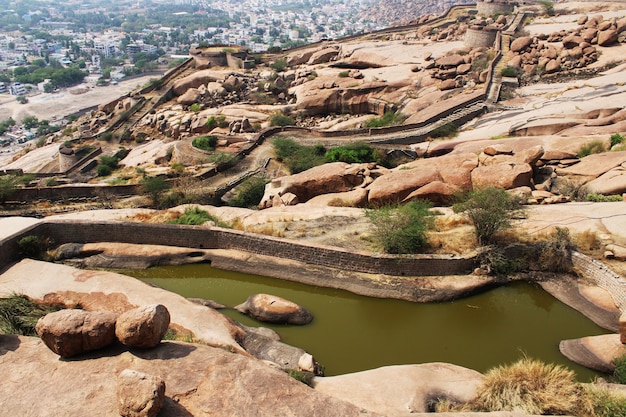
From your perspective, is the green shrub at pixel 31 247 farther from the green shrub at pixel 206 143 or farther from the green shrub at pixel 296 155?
the green shrub at pixel 206 143

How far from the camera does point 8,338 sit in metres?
8.16

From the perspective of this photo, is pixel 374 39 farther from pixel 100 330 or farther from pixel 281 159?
pixel 100 330

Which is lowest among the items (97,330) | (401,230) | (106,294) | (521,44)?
(106,294)

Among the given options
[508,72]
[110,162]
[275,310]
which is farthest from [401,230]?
[508,72]

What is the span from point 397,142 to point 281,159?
548 cm

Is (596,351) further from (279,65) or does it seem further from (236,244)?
(279,65)

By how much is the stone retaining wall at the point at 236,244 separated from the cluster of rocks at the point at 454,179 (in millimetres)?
3199

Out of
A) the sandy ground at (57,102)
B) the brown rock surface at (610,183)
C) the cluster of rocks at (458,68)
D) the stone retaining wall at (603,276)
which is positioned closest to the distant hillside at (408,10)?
the sandy ground at (57,102)

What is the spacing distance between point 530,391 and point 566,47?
91.5 feet

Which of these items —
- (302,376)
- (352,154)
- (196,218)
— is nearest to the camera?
(302,376)

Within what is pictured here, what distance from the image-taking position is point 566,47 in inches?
1157

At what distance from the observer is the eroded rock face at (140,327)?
7.43 meters

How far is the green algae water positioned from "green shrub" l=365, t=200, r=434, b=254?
5.16 ft

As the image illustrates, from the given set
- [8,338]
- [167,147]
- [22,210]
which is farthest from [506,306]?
[167,147]
